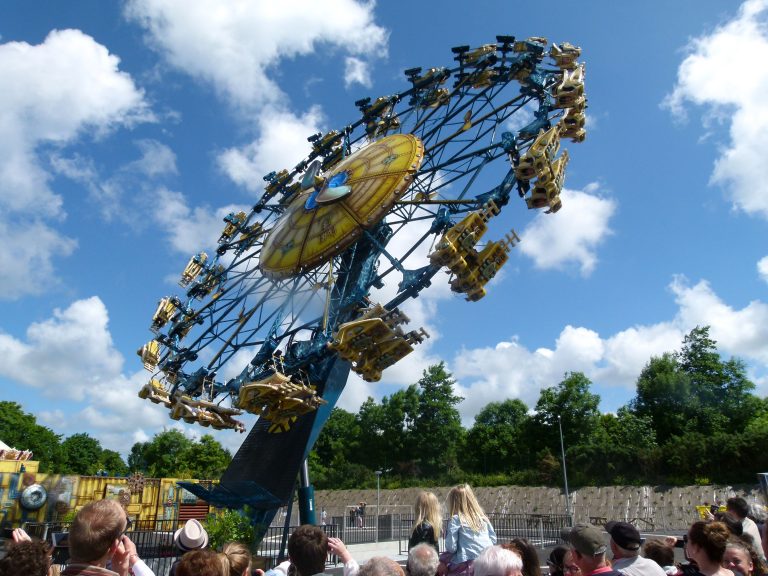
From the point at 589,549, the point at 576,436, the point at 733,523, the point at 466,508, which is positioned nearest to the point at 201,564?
the point at 589,549

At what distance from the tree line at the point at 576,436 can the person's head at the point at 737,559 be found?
43243 millimetres

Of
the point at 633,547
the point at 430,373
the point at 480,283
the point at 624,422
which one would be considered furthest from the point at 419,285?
the point at 430,373

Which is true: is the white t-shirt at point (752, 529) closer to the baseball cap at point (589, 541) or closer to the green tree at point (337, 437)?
the baseball cap at point (589, 541)

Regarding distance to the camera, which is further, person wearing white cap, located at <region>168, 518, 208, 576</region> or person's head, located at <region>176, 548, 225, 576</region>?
person wearing white cap, located at <region>168, 518, 208, 576</region>

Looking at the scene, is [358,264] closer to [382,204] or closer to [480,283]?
[382,204]

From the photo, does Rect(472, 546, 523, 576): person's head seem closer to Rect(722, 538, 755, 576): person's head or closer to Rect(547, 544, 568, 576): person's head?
Rect(547, 544, 568, 576): person's head

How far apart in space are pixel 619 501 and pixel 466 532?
142 feet

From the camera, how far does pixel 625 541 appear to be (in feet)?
15.4

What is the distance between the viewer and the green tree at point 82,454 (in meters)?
95.0

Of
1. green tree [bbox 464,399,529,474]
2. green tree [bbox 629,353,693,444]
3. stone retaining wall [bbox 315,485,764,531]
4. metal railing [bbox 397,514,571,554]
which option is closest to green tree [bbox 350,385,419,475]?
green tree [bbox 464,399,529,474]

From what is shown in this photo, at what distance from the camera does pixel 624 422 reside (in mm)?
56906

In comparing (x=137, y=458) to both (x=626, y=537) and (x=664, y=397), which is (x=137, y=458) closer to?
(x=664, y=397)

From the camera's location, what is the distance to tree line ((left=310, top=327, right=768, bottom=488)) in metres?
44.4

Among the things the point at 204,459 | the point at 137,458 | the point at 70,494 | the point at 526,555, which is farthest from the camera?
the point at 137,458
